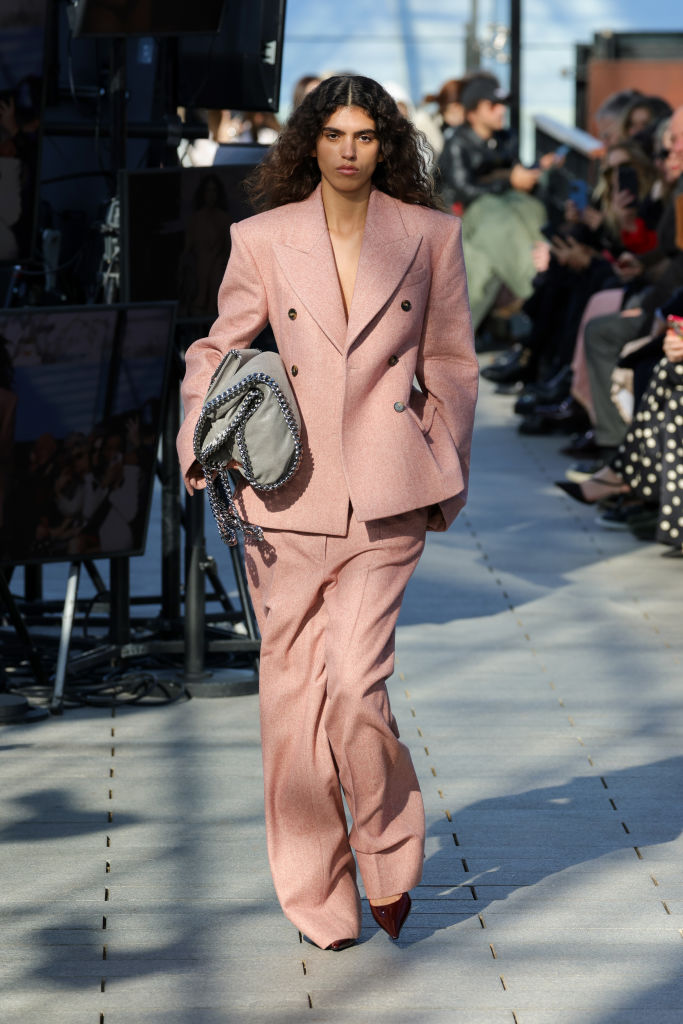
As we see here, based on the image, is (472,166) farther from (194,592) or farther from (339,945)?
(339,945)

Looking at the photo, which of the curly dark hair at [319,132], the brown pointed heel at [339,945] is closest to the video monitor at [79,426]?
the curly dark hair at [319,132]

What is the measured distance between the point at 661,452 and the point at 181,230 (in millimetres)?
3412

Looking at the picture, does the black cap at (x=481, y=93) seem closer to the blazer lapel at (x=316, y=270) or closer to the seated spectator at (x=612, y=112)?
the seated spectator at (x=612, y=112)

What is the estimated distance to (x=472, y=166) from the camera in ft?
54.9

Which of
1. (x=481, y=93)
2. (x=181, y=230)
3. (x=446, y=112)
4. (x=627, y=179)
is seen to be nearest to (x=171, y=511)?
(x=181, y=230)

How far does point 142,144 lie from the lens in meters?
7.51

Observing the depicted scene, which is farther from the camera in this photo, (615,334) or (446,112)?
(446,112)

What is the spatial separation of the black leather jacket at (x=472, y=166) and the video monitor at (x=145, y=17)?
1069cm

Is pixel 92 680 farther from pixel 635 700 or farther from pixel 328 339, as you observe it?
pixel 328 339

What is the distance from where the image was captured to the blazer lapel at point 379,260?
394cm

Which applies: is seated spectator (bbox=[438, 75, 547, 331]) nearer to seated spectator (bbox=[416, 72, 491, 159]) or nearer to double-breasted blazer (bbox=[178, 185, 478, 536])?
seated spectator (bbox=[416, 72, 491, 159])

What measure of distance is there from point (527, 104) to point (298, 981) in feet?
76.4

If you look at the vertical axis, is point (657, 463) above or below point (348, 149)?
below

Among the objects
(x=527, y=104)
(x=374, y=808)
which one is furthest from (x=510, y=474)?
(x=527, y=104)
